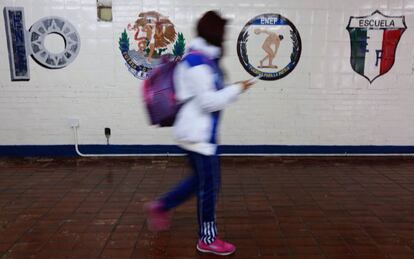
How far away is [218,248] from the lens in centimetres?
310

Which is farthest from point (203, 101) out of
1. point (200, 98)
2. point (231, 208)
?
point (231, 208)

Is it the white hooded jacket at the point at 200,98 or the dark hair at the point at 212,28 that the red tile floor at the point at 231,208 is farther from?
the dark hair at the point at 212,28

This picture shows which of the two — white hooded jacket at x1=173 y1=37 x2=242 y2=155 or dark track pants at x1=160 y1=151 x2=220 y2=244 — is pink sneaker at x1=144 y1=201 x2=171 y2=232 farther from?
white hooded jacket at x1=173 y1=37 x2=242 y2=155

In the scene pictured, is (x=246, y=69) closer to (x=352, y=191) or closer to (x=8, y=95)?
(x=352, y=191)

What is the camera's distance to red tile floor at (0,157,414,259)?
10.6 ft

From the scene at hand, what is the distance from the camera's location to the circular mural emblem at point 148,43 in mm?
5691

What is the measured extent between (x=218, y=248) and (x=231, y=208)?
1.03m

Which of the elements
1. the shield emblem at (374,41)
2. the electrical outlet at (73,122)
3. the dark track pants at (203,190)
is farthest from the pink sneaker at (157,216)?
the shield emblem at (374,41)

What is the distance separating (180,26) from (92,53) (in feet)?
4.74

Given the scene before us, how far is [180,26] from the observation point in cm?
572

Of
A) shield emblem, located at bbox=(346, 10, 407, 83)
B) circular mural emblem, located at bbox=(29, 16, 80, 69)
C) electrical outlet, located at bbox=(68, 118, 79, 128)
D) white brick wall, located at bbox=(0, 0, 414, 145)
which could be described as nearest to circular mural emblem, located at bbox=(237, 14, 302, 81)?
→ white brick wall, located at bbox=(0, 0, 414, 145)

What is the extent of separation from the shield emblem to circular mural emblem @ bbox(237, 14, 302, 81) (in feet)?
3.00

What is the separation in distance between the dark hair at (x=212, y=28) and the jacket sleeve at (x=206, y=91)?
0.25 m

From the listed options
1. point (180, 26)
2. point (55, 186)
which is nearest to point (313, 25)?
point (180, 26)
